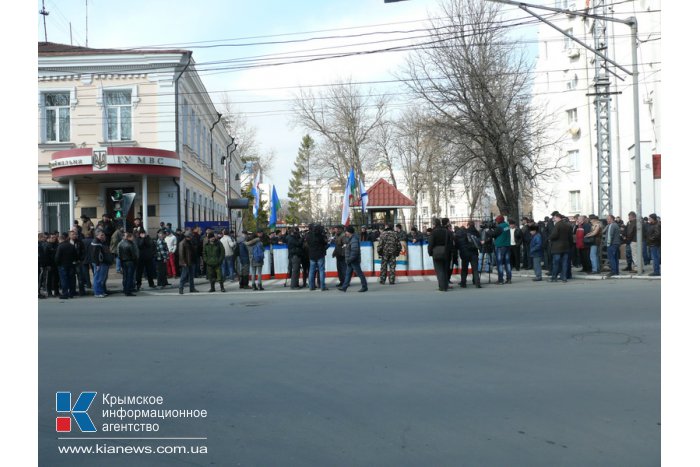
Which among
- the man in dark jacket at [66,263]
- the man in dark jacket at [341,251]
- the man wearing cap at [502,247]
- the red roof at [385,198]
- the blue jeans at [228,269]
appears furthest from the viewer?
the red roof at [385,198]

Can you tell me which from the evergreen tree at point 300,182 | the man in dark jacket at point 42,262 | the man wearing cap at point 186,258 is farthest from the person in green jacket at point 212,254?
the evergreen tree at point 300,182

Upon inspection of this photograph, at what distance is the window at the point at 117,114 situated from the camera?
26498 mm

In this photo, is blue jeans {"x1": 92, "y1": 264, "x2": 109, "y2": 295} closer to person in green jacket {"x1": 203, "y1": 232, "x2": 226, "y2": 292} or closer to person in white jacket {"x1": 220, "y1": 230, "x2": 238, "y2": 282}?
person in green jacket {"x1": 203, "y1": 232, "x2": 226, "y2": 292}

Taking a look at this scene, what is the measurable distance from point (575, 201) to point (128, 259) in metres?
36.4

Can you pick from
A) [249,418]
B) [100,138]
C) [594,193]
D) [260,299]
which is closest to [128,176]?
[100,138]

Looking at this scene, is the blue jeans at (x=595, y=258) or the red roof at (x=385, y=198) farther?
the red roof at (x=385, y=198)

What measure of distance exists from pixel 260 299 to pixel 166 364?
7.14 meters

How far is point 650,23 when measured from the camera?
1168 inches

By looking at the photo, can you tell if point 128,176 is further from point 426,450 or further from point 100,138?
point 426,450

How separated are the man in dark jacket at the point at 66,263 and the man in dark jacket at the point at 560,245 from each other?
43.1ft

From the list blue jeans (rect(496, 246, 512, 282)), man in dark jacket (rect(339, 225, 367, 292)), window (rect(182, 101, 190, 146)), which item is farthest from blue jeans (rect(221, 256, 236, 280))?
window (rect(182, 101, 190, 146))

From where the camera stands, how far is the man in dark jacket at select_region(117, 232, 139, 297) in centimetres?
1655

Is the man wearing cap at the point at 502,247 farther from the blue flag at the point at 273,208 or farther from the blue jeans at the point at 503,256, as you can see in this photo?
the blue flag at the point at 273,208

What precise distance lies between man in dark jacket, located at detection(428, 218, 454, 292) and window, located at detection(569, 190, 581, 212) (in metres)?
31.9
